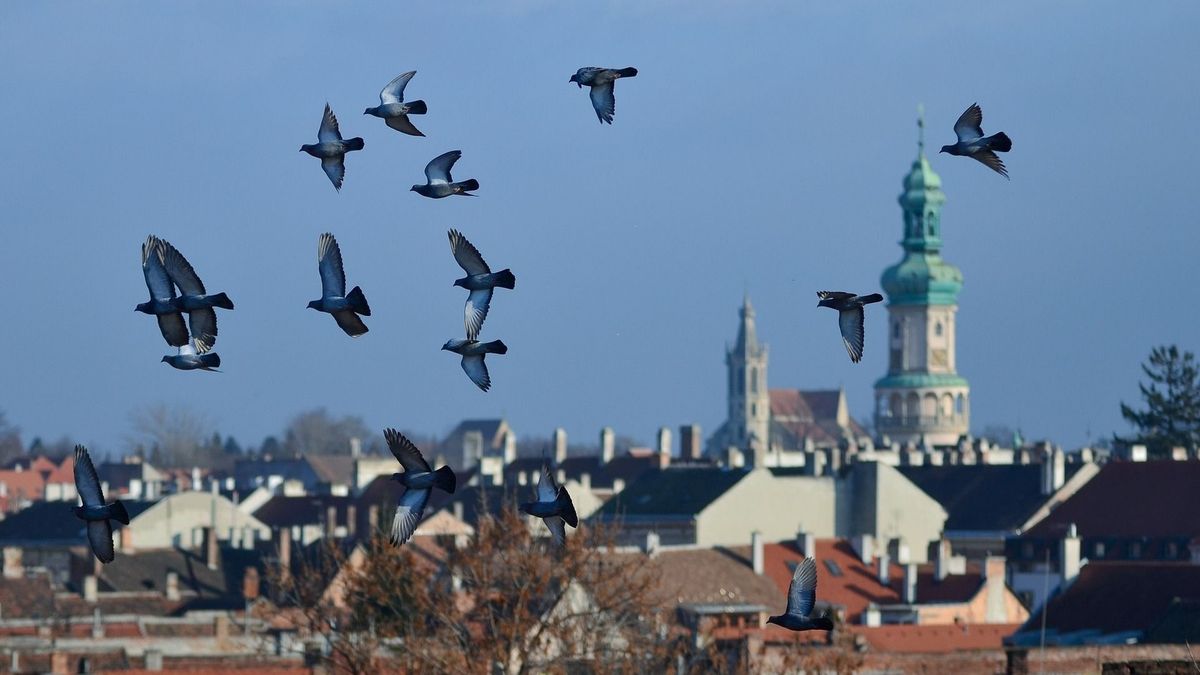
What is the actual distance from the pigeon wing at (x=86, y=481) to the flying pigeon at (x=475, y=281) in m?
2.69

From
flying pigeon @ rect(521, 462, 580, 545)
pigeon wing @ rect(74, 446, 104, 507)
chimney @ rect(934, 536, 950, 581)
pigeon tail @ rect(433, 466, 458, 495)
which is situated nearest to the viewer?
pigeon tail @ rect(433, 466, 458, 495)

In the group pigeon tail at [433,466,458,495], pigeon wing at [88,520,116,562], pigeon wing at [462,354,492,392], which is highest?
pigeon wing at [462,354,492,392]

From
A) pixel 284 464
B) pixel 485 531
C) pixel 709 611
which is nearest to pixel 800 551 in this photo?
pixel 709 611

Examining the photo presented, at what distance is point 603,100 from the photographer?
20422mm

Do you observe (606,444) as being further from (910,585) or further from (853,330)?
(853,330)

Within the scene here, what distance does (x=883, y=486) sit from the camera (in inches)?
4107

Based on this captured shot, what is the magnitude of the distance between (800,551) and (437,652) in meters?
37.8

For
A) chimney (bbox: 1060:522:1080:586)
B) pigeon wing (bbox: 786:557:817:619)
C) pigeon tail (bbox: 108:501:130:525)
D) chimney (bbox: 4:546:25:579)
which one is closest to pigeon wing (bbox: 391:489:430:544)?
pigeon tail (bbox: 108:501:130:525)

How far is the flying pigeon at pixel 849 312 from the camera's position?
19.5m

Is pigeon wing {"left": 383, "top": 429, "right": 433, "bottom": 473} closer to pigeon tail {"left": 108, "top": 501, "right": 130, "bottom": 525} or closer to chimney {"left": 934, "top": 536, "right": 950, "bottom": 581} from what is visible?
pigeon tail {"left": 108, "top": 501, "right": 130, "bottom": 525}

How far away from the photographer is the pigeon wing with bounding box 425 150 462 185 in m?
20.7

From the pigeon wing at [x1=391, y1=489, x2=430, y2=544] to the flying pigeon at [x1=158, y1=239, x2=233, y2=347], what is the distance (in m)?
1.66

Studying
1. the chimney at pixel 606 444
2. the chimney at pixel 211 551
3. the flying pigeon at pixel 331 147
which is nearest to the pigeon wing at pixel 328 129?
the flying pigeon at pixel 331 147

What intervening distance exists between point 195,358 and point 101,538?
4.30 feet
